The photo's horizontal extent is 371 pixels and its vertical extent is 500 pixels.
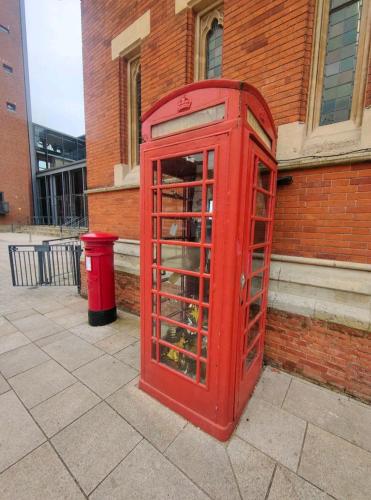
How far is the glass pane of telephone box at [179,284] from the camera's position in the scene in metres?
2.37

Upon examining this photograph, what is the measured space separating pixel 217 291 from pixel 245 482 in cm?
136

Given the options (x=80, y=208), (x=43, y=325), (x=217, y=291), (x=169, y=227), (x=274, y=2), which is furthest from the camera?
(x=80, y=208)

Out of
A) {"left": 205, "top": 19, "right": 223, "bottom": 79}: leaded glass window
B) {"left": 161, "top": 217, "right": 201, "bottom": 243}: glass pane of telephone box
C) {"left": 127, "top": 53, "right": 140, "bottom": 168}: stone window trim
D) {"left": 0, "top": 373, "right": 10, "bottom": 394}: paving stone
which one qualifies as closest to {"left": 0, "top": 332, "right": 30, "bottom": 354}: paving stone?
{"left": 0, "top": 373, "right": 10, "bottom": 394}: paving stone

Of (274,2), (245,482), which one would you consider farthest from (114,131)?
(245,482)

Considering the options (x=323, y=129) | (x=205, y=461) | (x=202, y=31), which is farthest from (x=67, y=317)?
(x=202, y=31)

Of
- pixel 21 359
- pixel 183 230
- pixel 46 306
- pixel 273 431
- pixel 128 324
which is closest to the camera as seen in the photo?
pixel 273 431

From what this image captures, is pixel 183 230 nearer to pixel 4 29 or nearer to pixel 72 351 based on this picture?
pixel 72 351

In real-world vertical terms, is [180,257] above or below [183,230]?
below

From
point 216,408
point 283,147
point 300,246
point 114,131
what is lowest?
point 216,408

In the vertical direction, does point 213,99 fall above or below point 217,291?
above

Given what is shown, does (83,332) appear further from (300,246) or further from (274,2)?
(274,2)

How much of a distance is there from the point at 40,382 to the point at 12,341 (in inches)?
51.8

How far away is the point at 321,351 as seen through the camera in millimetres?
2604

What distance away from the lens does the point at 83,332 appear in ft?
12.3
